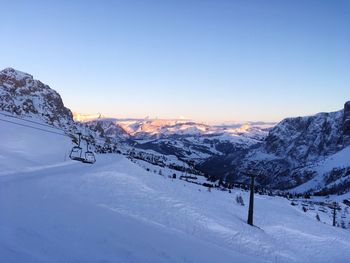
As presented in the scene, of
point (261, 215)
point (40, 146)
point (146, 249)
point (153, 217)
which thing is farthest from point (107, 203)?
point (40, 146)

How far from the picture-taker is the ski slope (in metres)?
25.9

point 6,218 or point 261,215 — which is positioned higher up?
point 6,218

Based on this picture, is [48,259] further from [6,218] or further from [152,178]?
[152,178]

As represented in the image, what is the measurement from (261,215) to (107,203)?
26.5 meters

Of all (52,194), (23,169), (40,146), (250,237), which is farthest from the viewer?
(40,146)

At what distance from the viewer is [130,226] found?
114 ft

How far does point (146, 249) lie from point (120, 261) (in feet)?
15.2

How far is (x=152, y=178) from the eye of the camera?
62125 millimetres

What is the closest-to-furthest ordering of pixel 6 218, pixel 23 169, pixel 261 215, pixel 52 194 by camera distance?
pixel 6 218 → pixel 52 194 → pixel 23 169 → pixel 261 215

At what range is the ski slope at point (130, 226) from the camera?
85.0 feet

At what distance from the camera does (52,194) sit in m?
39.3

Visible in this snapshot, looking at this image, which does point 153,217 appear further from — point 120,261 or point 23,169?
point 23,169

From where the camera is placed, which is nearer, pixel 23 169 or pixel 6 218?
pixel 6 218

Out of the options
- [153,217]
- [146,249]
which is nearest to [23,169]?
[153,217]
